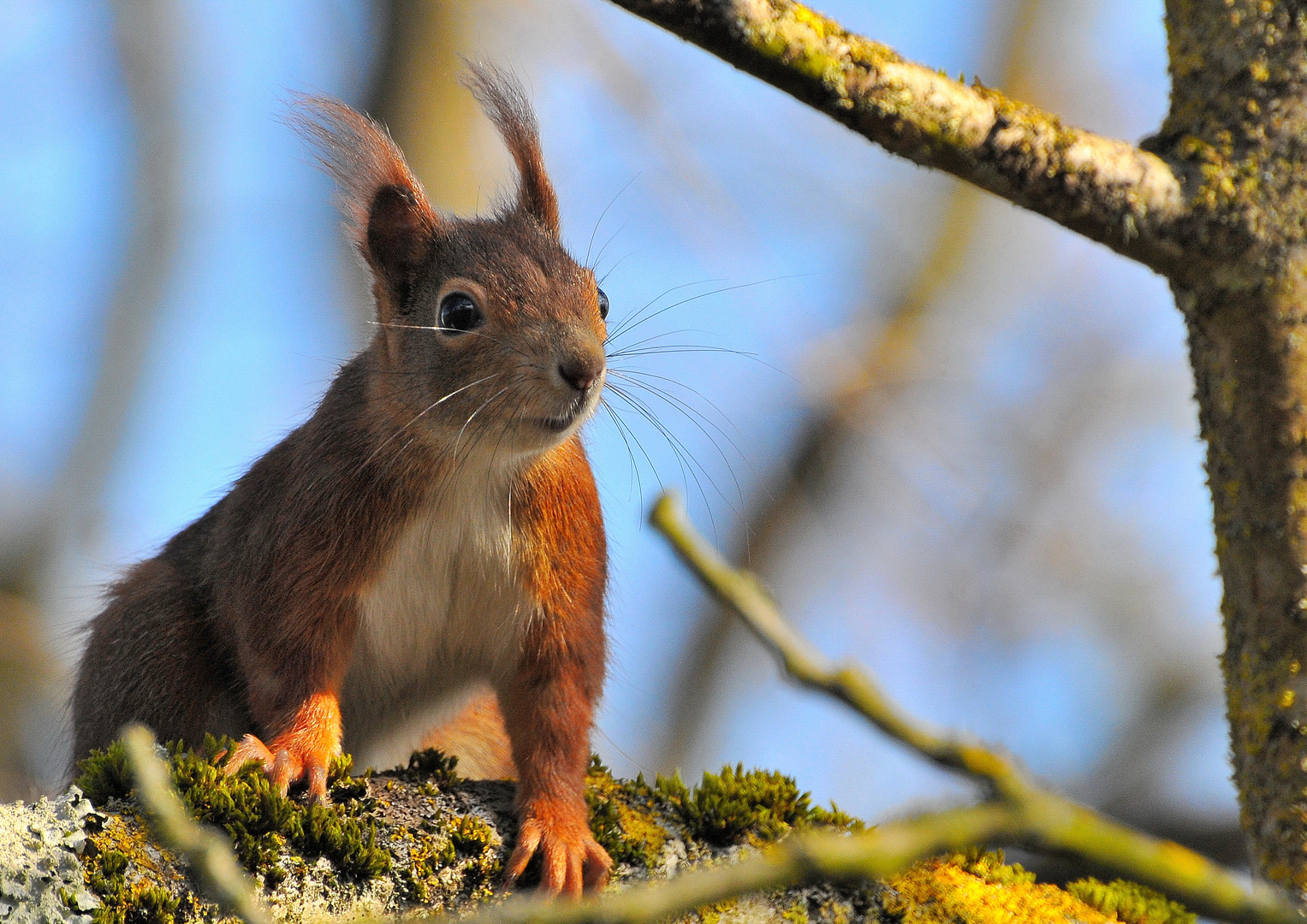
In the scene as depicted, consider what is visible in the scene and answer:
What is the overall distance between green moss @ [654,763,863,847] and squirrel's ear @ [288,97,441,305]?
1858 millimetres

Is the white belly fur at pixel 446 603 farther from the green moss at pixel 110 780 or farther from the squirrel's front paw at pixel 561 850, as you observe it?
the green moss at pixel 110 780

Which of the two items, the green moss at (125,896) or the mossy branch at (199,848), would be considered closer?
the mossy branch at (199,848)

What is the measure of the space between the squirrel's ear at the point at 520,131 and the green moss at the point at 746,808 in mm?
2026

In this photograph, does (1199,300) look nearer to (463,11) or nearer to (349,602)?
(349,602)

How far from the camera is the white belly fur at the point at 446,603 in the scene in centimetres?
325

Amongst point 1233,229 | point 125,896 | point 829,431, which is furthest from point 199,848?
point 829,431

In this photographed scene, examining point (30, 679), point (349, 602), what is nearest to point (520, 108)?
point (349, 602)

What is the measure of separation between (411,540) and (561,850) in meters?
1.07

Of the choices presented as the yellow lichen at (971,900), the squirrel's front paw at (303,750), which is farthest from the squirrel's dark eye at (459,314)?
the yellow lichen at (971,900)

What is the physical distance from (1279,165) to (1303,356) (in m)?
0.35

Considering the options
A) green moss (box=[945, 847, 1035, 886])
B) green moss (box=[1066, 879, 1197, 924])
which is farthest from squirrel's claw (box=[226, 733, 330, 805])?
green moss (box=[1066, 879, 1197, 924])

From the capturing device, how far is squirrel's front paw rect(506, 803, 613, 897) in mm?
2543

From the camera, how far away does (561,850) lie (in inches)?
101

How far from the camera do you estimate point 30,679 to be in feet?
20.9
